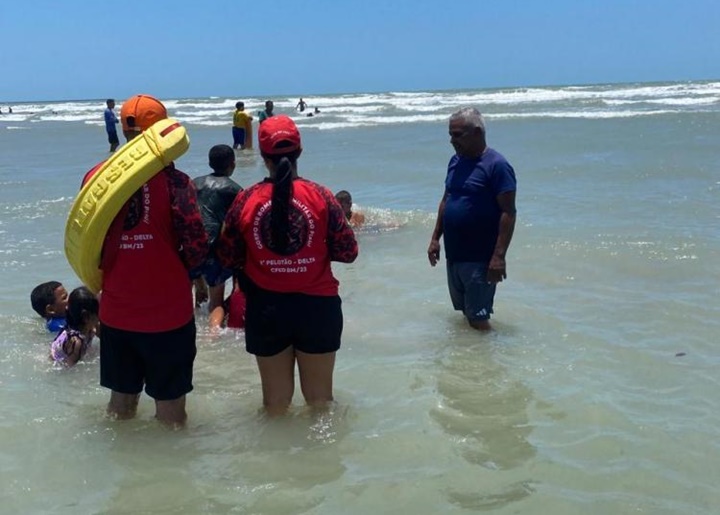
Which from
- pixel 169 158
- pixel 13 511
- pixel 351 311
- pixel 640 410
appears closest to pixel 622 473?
pixel 640 410

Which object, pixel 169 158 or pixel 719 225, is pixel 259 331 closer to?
pixel 169 158

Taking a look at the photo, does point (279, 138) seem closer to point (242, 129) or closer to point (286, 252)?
point (286, 252)

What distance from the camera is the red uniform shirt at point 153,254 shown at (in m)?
3.34

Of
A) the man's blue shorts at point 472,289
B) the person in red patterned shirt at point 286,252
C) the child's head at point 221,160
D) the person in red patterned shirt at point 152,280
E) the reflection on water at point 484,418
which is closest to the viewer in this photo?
the reflection on water at point 484,418

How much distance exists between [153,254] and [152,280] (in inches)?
4.8

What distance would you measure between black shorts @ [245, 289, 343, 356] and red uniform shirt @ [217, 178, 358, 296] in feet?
0.17

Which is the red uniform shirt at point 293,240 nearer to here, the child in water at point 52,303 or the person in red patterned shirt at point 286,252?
the person in red patterned shirt at point 286,252

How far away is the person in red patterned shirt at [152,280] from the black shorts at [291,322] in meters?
0.31

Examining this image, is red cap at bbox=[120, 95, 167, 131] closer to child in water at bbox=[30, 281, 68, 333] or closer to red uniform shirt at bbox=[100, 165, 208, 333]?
red uniform shirt at bbox=[100, 165, 208, 333]

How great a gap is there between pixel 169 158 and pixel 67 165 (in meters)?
16.3

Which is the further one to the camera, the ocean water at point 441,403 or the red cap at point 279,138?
the red cap at point 279,138

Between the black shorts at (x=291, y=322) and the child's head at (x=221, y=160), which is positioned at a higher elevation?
the child's head at (x=221, y=160)

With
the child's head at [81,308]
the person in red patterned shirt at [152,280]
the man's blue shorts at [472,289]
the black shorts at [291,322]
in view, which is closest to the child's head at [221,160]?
the child's head at [81,308]

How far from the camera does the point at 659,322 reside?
555 centimetres
